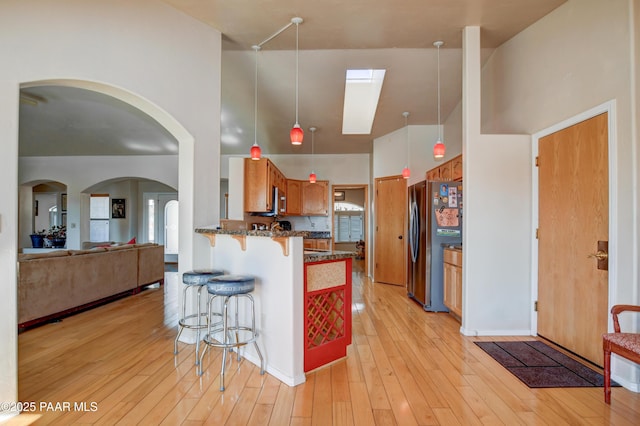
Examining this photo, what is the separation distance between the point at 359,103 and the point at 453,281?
139 inches

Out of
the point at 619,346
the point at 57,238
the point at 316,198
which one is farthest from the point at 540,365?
the point at 57,238

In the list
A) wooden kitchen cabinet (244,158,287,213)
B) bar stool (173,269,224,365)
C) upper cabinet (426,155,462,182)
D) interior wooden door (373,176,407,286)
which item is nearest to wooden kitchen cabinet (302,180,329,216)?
interior wooden door (373,176,407,286)

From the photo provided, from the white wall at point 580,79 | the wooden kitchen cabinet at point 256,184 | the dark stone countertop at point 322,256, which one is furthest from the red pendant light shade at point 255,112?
the white wall at point 580,79

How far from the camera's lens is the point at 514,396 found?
2.13 meters

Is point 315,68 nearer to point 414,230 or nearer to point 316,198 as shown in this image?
point 414,230

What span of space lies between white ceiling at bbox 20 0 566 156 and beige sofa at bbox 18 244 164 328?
200cm

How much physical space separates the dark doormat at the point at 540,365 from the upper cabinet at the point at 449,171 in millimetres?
2221

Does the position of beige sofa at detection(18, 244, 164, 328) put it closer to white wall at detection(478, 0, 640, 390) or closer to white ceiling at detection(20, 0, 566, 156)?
white ceiling at detection(20, 0, 566, 156)

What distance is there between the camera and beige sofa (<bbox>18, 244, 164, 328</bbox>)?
346cm

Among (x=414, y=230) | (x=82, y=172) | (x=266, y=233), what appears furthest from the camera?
(x=82, y=172)

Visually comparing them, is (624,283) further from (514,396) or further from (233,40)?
(233,40)

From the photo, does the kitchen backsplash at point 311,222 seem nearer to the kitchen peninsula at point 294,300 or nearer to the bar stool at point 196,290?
the bar stool at point 196,290

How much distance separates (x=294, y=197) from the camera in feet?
24.0

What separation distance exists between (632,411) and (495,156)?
2.28 meters
